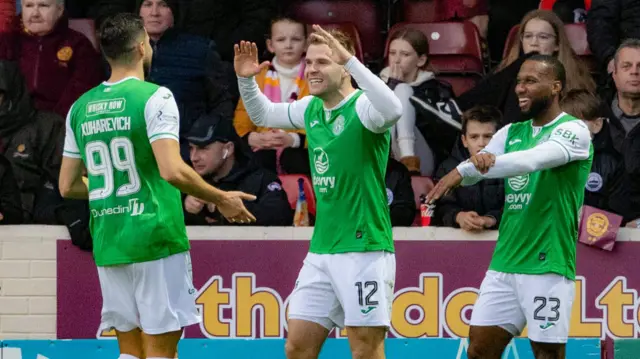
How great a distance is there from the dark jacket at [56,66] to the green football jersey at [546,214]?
403 centimetres

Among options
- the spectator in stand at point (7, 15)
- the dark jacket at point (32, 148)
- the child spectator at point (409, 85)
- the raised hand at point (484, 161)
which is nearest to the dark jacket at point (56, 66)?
the spectator in stand at point (7, 15)

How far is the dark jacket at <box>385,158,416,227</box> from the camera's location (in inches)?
384

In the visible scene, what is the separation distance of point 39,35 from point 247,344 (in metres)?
3.31

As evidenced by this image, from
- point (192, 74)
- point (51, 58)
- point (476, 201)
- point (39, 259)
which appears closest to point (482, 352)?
point (476, 201)

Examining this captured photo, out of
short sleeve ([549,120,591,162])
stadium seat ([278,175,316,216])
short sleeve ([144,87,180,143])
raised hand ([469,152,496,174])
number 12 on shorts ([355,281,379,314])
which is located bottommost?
number 12 on shorts ([355,281,379,314])

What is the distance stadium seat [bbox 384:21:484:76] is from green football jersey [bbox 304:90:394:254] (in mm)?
3628

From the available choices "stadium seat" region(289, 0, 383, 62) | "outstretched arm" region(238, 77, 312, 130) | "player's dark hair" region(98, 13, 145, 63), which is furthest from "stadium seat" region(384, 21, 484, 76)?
"player's dark hair" region(98, 13, 145, 63)

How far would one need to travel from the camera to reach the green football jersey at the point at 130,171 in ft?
23.1

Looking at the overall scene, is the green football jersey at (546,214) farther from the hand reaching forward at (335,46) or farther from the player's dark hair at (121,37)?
the player's dark hair at (121,37)

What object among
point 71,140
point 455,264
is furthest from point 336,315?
point 455,264

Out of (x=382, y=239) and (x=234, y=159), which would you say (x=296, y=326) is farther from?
(x=234, y=159)

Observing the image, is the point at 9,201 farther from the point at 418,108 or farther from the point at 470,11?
the point at 470,11

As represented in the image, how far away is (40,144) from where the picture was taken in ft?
33.8

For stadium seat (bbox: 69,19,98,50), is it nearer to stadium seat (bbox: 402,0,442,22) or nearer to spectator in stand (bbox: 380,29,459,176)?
spectator in stand (bbox: 380,29,459,176)
